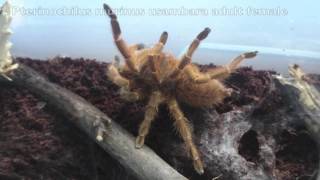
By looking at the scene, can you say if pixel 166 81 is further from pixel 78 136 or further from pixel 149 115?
pixel 78 136

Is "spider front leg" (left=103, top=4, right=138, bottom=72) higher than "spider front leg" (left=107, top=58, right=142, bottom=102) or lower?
higher

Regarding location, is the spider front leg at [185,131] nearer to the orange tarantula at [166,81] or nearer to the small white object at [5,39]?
the orange tarantula at [166,81]

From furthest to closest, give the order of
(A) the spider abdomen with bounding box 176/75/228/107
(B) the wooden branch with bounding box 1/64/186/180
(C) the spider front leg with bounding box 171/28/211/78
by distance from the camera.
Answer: (A) the spider abdomen with bounding box 176/75/228/107 → (C) the spider front leg with bounding box 171/28/211/78 → (B) the wooden branch with bounding box 1/64/186/180

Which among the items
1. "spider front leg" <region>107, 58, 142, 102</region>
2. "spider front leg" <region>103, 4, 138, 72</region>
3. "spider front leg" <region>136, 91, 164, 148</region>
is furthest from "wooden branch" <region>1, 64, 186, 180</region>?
"spider front leg" <region>103, 4, 138, 72</region>

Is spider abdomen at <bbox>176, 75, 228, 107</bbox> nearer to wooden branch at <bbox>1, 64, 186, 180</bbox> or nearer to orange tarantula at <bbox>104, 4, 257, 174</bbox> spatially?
orange tarantula at <bbox>104, 4, 257, 174</bbox>

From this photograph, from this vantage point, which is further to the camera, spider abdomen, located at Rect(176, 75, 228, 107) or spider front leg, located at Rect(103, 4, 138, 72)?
spider abdomen, located at Rect(176, 75, 228, 107)

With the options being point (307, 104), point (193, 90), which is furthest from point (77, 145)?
point (307, 104)
